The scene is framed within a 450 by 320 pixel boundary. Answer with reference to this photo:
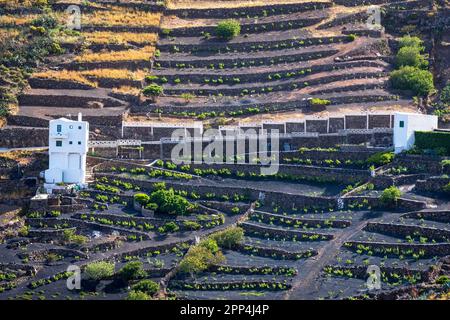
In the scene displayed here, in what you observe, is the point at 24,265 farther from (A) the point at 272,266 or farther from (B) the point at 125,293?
(A) the point at 272,266

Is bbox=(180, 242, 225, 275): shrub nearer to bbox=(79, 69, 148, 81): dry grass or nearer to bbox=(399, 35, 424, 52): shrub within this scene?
bbox=(79, 69, 148, 81): dry grass

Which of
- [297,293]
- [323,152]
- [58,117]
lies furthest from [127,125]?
[297,293]

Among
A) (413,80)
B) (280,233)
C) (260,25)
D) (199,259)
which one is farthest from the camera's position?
(260,25)

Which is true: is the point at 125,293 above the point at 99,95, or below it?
below

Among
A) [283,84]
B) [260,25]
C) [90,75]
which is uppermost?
[260,25]

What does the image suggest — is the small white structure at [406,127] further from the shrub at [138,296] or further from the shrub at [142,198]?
the shrub at [138,296]

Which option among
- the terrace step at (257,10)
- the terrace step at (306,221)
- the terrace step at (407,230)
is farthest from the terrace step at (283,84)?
the terrace step at (407,230)

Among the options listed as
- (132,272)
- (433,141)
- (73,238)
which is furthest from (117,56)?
(132,272)

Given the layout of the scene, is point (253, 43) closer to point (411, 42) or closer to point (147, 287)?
point (411, 42)
